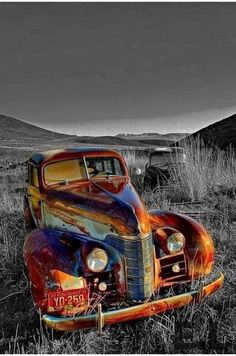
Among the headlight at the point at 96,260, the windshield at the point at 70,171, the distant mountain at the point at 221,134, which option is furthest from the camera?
the distant mountain at the point at 221,134

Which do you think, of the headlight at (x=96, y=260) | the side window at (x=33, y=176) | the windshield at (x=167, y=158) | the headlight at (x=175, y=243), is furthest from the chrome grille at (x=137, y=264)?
the windshield at (x=167, y=158)

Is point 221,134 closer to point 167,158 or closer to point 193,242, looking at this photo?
point 167,158

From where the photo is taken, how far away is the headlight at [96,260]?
2666 millimetres

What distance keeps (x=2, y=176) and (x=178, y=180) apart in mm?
3286

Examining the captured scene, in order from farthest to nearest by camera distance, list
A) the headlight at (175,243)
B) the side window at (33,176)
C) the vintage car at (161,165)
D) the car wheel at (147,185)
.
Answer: the vintage car at (161,165)
the car wheel at (147,185)
the side window at (33,176)
the headlight at (175,243)

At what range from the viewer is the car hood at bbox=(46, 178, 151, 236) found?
8.77 feet

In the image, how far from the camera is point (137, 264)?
105 inches

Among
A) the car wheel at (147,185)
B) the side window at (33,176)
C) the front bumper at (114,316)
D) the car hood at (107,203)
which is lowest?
the front bumper at (114,316)

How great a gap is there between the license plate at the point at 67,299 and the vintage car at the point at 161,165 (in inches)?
142

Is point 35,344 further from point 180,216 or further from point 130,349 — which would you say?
point 180,216

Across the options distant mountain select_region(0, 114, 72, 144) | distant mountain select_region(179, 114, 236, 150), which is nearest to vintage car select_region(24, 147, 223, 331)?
distant mountain select_region(0, 114, 72, 144)

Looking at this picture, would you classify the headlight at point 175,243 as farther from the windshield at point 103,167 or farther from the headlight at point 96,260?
the windshield at point 103,167

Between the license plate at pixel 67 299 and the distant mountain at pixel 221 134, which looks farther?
the distant mountain at pixel 221 134

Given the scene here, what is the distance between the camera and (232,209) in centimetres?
554
